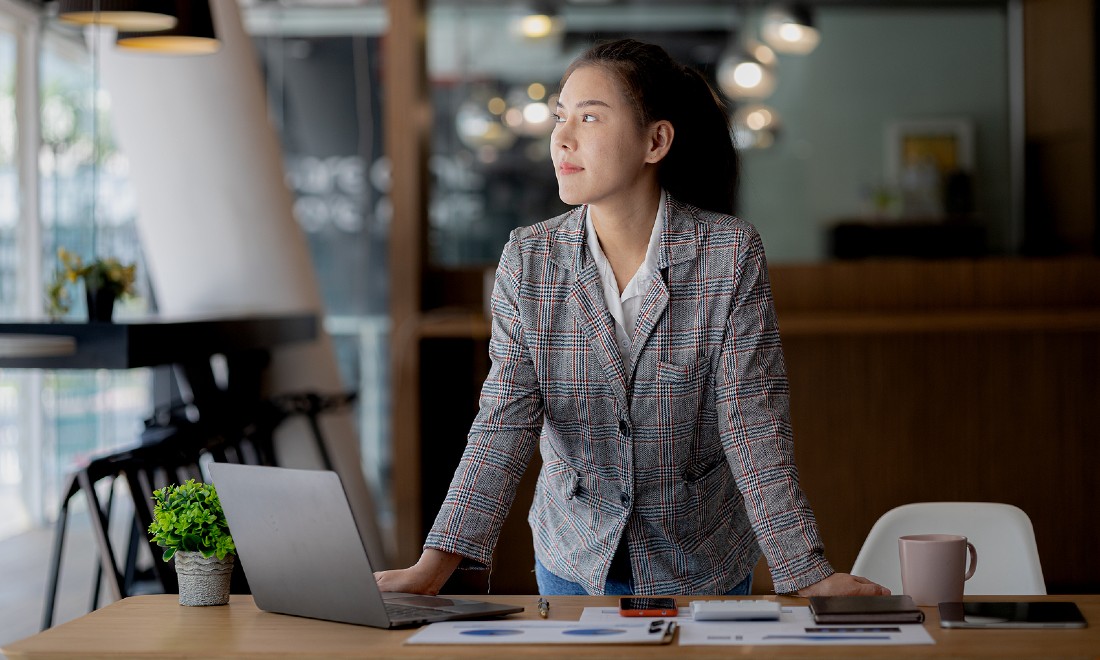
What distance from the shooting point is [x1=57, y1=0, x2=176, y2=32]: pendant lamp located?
11.1 feet

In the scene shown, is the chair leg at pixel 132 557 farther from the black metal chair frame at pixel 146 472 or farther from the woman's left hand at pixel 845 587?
the woman's left hand at pixel 845 587

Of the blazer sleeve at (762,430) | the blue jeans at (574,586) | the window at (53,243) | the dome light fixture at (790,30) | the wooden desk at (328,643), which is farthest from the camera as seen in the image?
the dome light fixture at (790,30)

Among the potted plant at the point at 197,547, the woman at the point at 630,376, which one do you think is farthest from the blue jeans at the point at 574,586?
the potted plant at the point at 197,547

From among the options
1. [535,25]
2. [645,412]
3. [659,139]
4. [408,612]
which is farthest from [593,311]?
[535,25]

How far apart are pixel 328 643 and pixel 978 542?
48.8 inches

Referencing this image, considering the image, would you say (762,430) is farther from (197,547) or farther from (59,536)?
(59,536)

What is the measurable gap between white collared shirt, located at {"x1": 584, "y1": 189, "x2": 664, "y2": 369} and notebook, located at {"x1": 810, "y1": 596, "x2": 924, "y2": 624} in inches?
19.8

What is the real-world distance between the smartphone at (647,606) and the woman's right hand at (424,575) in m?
0.28

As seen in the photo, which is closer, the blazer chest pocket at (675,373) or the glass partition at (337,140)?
the blazer chest pocket at (675,373)

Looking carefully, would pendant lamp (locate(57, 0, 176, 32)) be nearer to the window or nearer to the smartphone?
the window

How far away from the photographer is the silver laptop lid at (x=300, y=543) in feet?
4.80

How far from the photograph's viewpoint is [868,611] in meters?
1.49

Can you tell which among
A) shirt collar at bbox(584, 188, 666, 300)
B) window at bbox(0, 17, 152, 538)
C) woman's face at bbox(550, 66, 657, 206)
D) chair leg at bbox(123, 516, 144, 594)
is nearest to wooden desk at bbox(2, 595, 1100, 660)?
shirt collar at bbox(584, 188, 666, 300)

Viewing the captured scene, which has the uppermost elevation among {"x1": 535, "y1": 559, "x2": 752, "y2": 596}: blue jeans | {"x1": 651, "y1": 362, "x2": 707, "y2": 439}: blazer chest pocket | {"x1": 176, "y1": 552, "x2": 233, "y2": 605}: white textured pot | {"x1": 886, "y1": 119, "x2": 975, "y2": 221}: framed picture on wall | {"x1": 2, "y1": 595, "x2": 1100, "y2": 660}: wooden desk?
{"x1": 886, "y1": 119, "x2": 975, "y2": 221}: framed picture on wall
